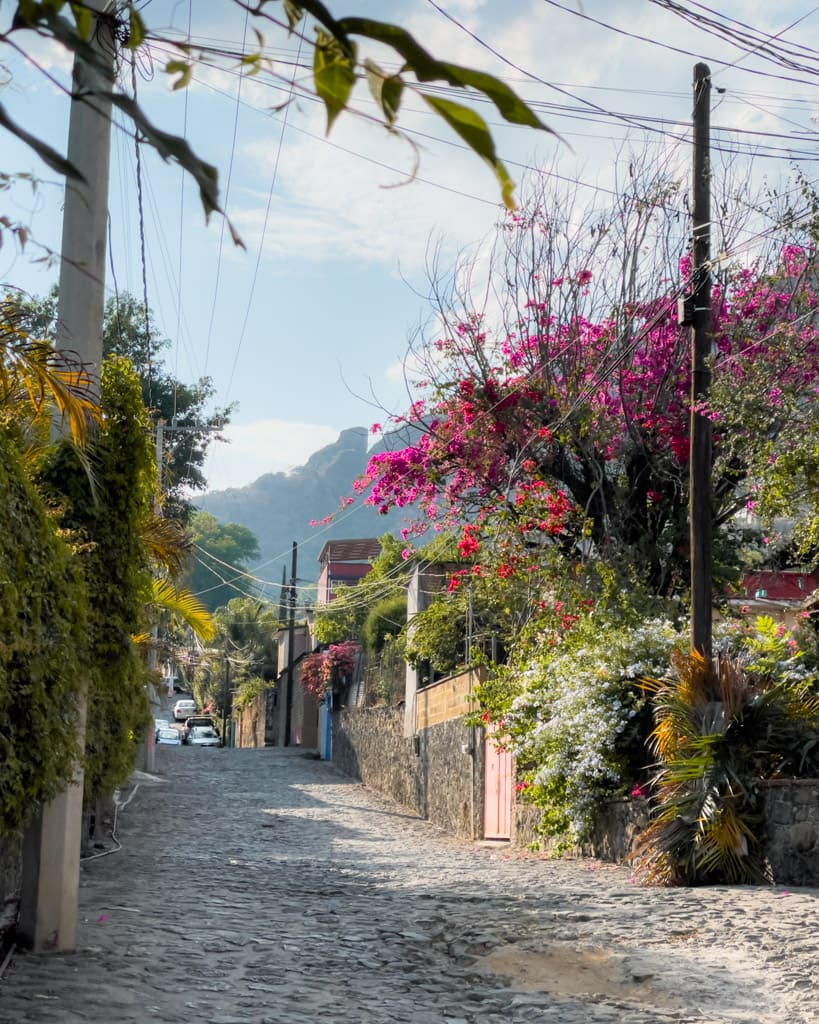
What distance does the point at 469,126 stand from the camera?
6.29ft

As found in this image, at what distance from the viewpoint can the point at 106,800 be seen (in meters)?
15.0

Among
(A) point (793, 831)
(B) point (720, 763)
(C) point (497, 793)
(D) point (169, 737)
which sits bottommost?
(D) point (169, 737)

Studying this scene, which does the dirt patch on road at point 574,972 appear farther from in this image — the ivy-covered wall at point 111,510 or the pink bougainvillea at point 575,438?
the pink bougainvillea at point 575,438

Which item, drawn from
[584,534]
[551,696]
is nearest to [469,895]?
[551,696]

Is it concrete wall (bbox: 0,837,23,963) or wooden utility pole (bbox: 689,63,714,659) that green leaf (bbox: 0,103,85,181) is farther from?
wooden utility pole (bbox: 689,63,714,659)

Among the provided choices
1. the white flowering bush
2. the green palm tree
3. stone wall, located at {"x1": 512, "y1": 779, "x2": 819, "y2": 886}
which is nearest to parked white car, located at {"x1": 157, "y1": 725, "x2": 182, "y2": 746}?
the white flowering bush

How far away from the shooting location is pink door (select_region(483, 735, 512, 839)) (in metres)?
17.4

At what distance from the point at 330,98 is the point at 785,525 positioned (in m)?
17.2

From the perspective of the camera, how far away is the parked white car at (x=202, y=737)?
5704 cm

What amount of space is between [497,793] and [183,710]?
70029 mm

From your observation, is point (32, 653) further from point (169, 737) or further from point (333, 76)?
point (169, 737)

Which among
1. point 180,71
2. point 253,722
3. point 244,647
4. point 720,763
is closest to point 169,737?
point 253,722

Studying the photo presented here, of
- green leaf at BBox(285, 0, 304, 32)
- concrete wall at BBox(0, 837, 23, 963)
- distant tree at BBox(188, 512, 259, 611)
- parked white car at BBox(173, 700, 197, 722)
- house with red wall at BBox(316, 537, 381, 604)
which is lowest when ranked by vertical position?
concrete wall at BBox(0, 837, 23, 963)

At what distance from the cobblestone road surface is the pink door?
4045 mm
